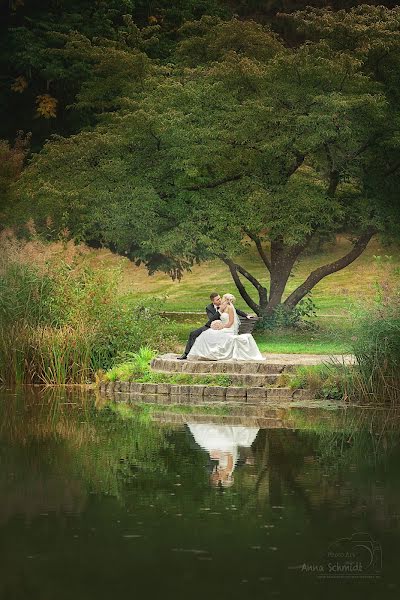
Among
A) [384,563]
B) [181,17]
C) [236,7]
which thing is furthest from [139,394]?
[236,7]

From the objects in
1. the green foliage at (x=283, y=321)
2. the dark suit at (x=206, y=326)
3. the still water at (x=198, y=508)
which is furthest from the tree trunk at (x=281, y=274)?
the still water at (x=198, y=508)

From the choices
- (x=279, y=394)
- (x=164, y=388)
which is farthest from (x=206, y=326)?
(x=279, y=394)

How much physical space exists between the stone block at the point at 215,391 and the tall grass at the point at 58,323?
2633 mm

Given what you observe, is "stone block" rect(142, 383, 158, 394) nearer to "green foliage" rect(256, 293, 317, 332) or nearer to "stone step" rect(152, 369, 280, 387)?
"stone step" rect(152, 369, 280, 387)

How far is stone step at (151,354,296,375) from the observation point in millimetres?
20906

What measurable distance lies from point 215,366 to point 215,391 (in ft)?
2.39

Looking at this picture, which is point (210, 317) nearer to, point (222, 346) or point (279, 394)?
point (222, 346)

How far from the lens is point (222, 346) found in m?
21.7

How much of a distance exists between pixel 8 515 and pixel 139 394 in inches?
415

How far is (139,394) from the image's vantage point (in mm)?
20938

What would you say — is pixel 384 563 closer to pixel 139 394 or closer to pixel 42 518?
pixel 42 518

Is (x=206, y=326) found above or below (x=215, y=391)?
above

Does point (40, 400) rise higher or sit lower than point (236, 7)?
lower

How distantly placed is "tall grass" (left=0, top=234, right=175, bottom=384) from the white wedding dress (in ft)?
6.05
